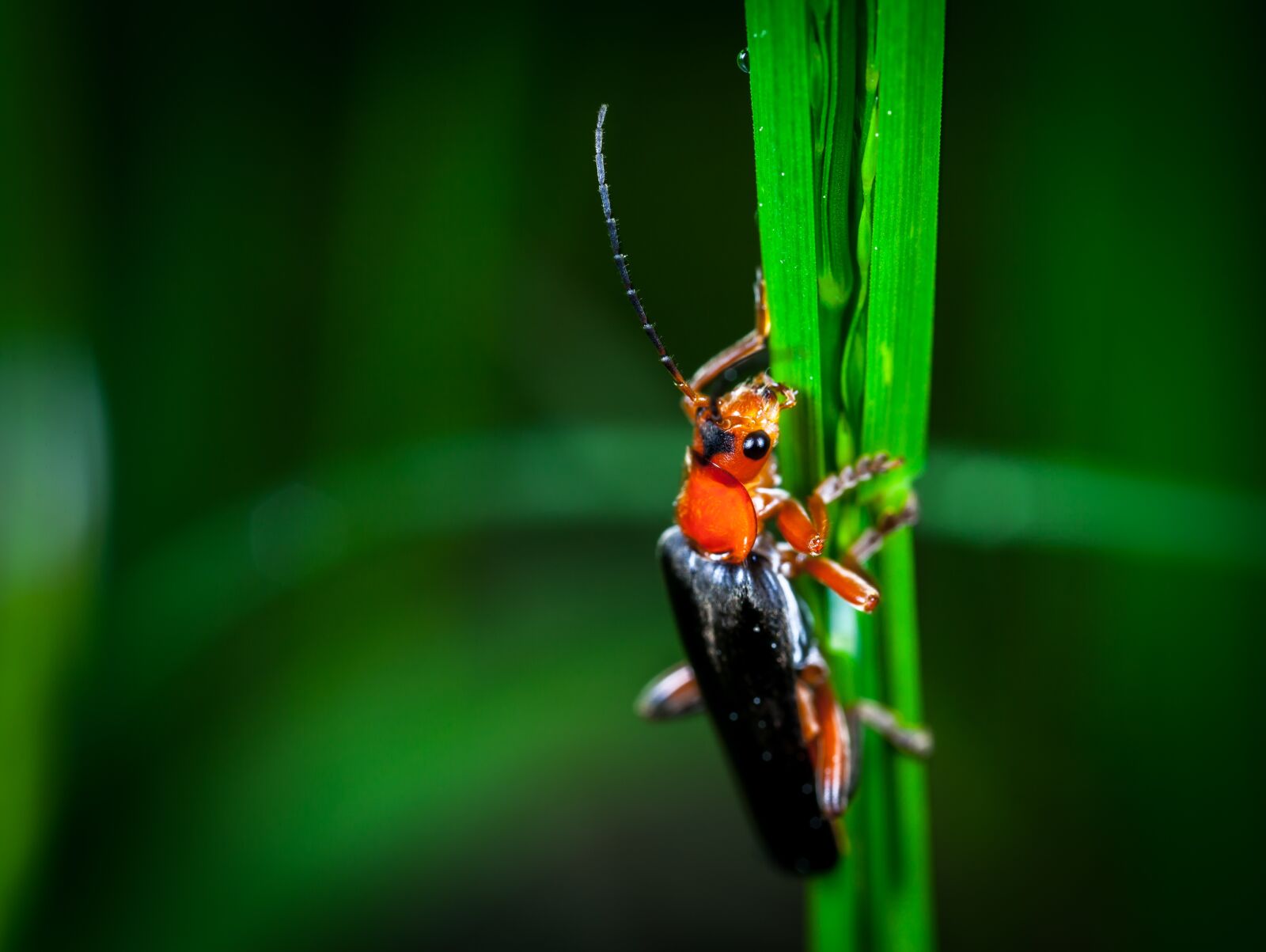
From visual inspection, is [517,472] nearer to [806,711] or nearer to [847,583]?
[806,711]

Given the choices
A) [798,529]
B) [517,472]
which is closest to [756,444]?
[798,529]

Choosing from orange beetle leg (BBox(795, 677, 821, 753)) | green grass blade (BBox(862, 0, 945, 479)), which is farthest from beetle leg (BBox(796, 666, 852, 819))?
green grass blade (BBox(862, 0, 945, 479))

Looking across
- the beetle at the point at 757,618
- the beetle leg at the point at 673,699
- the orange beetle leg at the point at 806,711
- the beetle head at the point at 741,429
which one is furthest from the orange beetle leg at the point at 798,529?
the beetle leg at the point at 673,699

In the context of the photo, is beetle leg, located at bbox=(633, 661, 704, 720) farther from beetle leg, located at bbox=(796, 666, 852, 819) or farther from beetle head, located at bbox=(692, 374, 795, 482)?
beetle head, located at bbox=(692, 374, 795, 482)

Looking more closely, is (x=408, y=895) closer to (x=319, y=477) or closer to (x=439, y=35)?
(x=319, y=477)

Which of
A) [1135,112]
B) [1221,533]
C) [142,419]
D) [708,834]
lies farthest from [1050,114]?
[142,419]

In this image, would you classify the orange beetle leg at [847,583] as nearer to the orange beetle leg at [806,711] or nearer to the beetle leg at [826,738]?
the beetle leg at [826,738]
